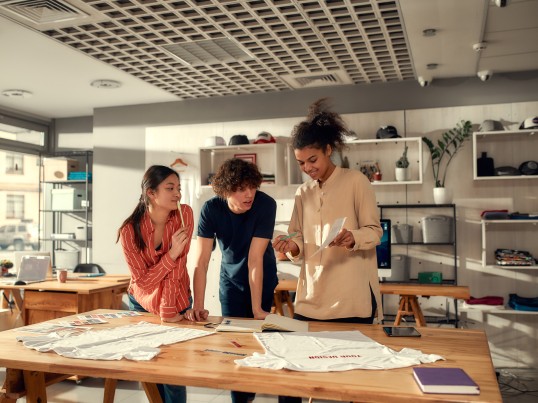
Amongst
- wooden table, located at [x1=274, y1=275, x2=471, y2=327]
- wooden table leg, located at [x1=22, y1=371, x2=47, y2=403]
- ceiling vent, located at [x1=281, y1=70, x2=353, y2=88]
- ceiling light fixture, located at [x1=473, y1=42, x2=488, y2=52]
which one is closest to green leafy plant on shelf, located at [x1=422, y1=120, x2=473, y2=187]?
ceiling light fixture, located at [x1=473, y1=42, x2=488, y2=52]

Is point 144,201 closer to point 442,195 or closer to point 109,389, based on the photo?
point 109,389

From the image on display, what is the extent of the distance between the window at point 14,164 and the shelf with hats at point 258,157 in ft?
9.08

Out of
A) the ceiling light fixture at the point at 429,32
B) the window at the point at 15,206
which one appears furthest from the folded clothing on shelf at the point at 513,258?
the window at the point at 15,206

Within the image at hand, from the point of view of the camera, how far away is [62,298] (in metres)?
4.30

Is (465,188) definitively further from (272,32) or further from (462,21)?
(272,32)

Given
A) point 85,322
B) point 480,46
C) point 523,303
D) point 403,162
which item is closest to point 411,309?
point 523,303

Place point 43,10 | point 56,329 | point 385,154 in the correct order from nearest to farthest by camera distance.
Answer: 1. point 56,329
2. point 43,10
3. point 385,154

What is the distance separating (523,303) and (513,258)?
393 millimetres

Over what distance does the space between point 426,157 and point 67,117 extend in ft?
15.4

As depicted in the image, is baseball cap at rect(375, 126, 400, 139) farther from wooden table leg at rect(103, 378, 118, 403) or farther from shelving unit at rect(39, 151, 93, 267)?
shelving unit at rect(39, 151, 93, 267)

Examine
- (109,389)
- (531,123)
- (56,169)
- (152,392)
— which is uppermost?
(531,123)

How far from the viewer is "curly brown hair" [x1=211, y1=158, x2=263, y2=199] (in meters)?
2.48

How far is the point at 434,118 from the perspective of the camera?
5230 mm

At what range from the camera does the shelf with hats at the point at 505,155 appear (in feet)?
15.7
